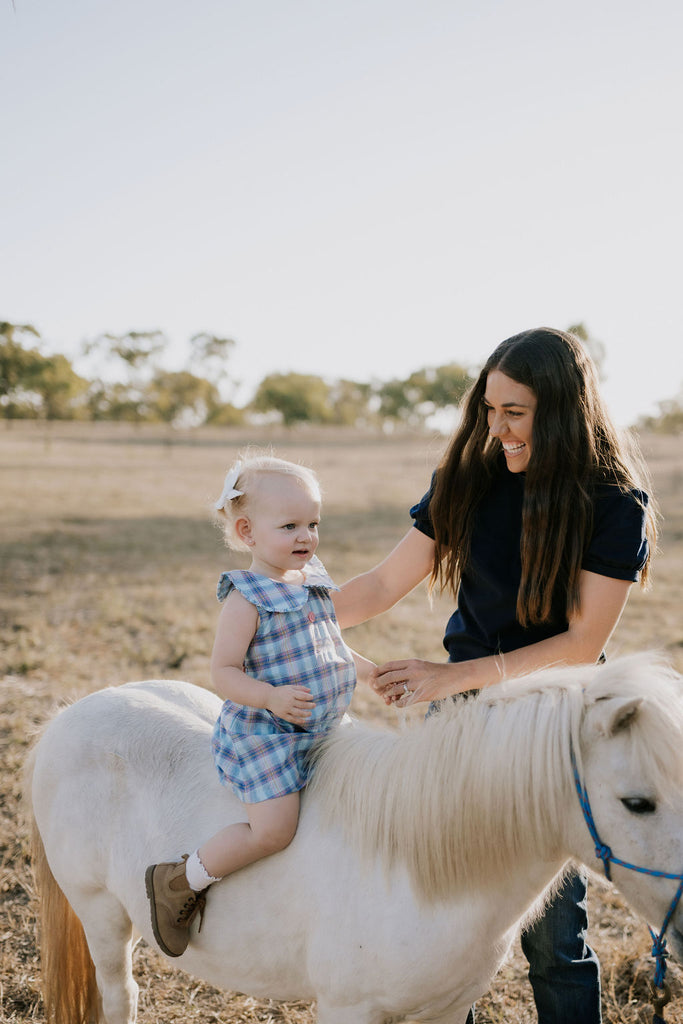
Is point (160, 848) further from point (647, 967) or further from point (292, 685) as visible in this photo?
point (647, 967)

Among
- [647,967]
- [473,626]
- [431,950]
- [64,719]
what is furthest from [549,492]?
[647,967]

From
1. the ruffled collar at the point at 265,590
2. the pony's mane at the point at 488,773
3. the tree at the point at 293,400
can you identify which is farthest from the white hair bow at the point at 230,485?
the tree at the point at 293,400

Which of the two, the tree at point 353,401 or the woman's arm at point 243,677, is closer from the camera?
the woman's arm at point 243,677

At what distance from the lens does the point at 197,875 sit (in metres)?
1.92

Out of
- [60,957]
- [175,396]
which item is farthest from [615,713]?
[175,396]

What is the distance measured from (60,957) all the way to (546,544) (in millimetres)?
2182

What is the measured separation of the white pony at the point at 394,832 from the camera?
1.53m

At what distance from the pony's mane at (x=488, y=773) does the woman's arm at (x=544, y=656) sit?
156 mm

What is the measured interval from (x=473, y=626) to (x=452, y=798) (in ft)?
2.41

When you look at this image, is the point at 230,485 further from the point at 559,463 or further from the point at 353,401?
the point at 353,401

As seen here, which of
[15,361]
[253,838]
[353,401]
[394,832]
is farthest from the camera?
[353,401]

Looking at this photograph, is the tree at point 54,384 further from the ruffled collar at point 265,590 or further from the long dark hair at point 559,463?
the long dark hair at point 559,463

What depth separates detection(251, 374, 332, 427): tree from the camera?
199ft

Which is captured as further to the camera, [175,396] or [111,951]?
[175,396]
